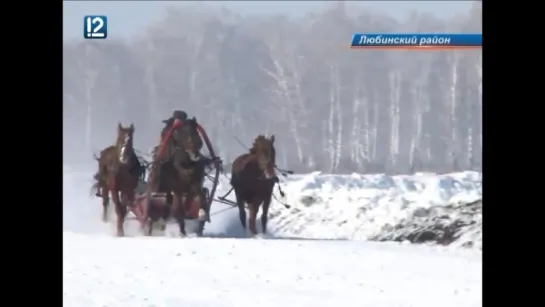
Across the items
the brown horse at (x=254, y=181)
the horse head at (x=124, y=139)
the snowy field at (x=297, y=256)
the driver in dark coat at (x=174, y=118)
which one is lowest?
the snowy field at (x=297, y=256)

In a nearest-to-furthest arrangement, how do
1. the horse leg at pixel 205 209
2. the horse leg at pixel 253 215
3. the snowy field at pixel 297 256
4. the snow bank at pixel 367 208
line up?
1. the snowy field at pixel 297 256
2. the snow bank at pixel 367 208
3. the horse leg at pixel 253 215
4. the horse leg at pixel 205 209

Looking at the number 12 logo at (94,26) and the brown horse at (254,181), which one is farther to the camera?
the brown horse at (254,181)

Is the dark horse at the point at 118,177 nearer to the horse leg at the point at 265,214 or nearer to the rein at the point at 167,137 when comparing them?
the rein at the point at 167,137

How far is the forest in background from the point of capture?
10.5m

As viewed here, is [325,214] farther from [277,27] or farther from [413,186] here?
[277,27]

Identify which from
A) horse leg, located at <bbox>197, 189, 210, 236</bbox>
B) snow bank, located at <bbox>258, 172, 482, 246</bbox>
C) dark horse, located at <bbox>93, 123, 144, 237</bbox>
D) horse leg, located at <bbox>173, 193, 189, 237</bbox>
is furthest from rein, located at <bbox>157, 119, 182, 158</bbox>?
snow bank, located at <bbox>258, 172, 482, 246</bbox>

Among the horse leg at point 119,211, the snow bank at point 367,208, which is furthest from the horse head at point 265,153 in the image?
the horse leg at point 119,211

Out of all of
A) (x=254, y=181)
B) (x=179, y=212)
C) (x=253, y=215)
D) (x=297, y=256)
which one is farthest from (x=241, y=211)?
(x=297, y=256)

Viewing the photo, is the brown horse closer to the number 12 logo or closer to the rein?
the rein

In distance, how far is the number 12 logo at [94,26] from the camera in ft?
32.6

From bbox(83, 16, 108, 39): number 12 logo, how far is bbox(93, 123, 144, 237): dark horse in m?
1.64

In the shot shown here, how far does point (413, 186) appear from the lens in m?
10.8

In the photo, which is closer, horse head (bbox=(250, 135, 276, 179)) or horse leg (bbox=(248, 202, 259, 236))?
horse head (bbox=(250, 135, 276, 179))

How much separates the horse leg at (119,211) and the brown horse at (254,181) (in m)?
1.51
